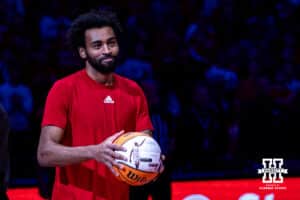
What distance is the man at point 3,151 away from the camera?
2.79 metres

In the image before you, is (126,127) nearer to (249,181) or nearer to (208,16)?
(249,181)

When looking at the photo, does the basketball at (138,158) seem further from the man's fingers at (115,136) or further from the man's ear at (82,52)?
the man's ear at (82,52)

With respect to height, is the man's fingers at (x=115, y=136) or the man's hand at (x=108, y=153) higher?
the man's fingers at (x=115, y=136)

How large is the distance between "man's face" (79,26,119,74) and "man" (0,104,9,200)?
1.75 ft

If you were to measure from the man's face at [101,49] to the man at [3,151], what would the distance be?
53 cm

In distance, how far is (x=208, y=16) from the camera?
6.60 meters

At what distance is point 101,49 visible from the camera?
124 inches

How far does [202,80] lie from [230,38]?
2.12 feet

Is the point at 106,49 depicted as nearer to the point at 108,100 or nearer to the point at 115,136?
the point at 108,100

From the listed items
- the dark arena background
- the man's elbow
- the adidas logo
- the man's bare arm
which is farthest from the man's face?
the dark arena background

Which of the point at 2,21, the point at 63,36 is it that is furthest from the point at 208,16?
the point at 2,21

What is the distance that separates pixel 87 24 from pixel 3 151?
765 millimetres
